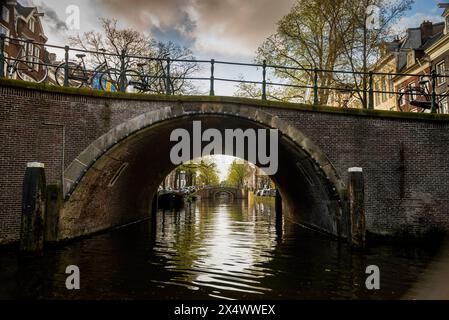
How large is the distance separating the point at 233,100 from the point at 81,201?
18.4 feet

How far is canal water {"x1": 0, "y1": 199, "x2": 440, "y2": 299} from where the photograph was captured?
6.61 meters

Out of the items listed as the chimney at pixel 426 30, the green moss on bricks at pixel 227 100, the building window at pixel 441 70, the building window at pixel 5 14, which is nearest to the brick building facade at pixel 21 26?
the building window at pixel 5 14

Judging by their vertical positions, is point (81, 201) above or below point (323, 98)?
below

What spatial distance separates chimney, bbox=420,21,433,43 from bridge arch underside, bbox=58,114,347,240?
2415 centimetres

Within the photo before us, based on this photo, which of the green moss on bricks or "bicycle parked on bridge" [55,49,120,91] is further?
"bicycle parked on bridge" [55,49,120,91]

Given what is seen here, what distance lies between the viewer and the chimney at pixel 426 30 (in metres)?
32.6

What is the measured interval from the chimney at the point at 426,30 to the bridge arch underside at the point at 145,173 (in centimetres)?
2415

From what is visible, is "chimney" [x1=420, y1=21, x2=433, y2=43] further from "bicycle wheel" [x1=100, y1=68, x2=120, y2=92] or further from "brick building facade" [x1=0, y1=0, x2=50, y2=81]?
"brick building facade" [x1=0, y1=0, x2=50, y2=81]

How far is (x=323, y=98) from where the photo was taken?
20.2 m

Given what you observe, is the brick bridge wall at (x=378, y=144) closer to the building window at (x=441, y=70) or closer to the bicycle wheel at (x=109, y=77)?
the bicycle wheel at (x=109, y=77)

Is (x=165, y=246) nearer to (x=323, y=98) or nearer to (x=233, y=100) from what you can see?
(x=233, y=100)

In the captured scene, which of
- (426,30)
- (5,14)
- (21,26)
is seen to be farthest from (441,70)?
(21,26)

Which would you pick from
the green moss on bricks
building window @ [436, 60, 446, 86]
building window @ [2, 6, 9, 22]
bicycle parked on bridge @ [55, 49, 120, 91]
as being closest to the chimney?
building window @ [436, 60, 446, 86]

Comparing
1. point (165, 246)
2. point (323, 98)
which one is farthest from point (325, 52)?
point (165, 246)
